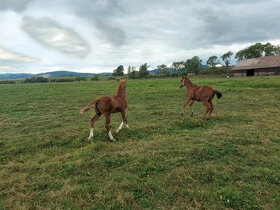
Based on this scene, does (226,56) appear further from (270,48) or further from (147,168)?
(147,168)

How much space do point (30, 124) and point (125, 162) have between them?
6.84 meters

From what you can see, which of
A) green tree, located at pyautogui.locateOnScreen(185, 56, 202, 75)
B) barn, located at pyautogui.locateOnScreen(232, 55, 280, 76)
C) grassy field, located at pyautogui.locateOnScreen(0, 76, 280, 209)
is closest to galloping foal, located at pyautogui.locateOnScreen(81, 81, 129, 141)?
grassy field, located at pyautogui.locateOnScreen(0, 76, 280, 209)

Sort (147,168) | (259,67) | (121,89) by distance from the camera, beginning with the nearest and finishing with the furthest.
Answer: (147,168) < (121,89) < (259,67)

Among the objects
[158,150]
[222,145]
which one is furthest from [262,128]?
[158,150]

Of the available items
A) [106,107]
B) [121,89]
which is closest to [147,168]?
[106,107]

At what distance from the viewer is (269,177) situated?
4766 millimetres

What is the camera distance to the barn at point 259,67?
50.7 metres

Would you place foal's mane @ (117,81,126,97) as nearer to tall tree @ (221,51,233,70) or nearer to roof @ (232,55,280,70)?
roof @ (232,55,280,70)

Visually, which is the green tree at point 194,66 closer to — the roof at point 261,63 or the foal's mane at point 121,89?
the roof at point 261,63

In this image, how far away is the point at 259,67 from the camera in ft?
173

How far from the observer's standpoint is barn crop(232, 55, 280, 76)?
5066cm

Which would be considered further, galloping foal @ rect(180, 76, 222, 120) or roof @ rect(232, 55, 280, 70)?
roof @ rect(232, 55, 280, 70)

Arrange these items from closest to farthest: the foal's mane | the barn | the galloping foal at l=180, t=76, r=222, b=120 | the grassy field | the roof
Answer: the grassy field, the foal's mane, the galloping foal at l=180, t=76, r=222, b=120, the barn, the roof

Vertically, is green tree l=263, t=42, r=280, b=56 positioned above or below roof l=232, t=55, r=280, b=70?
above
